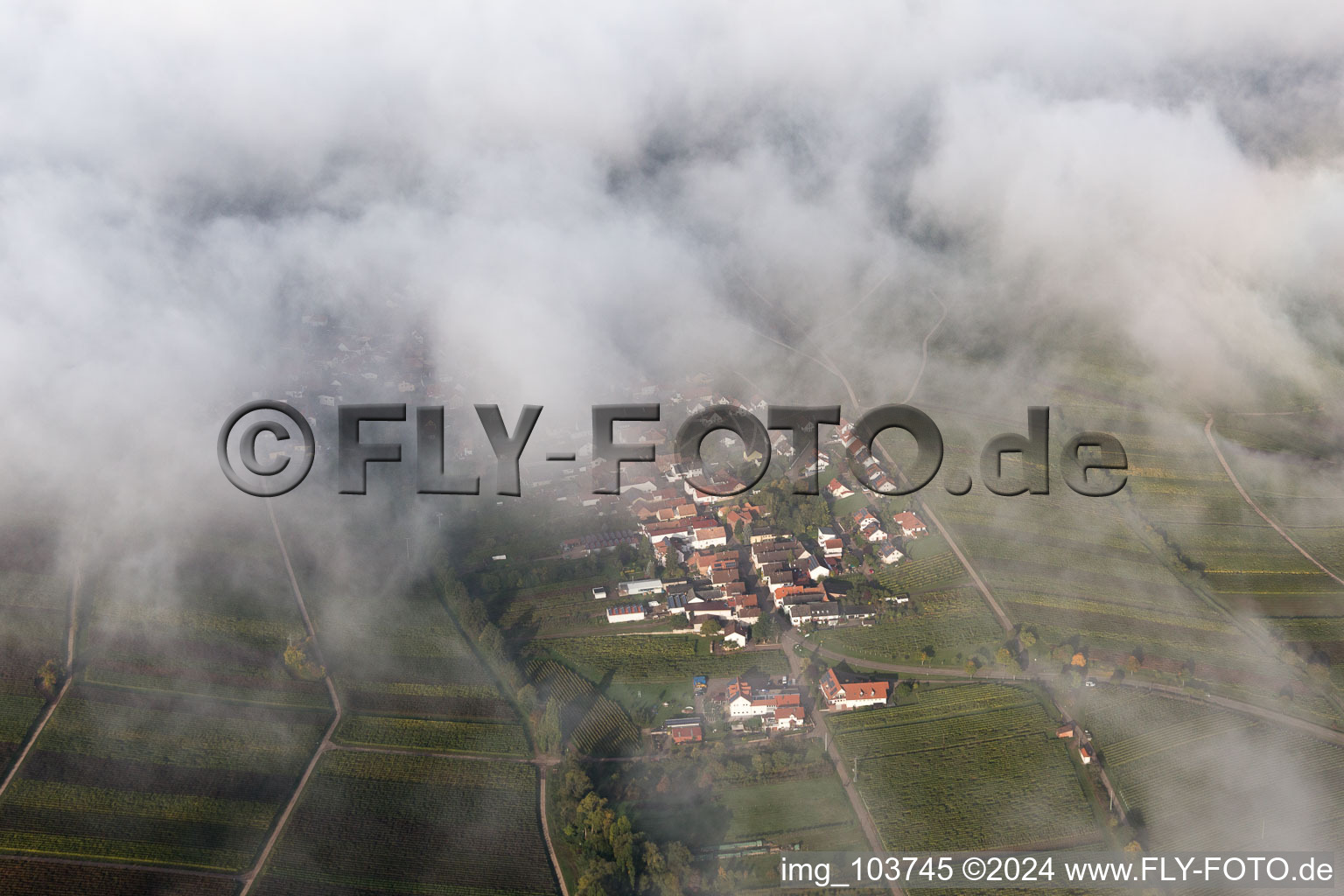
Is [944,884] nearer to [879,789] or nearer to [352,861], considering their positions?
[879,789]

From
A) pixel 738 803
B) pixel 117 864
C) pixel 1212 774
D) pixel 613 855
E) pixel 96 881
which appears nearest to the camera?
pixel 96 881

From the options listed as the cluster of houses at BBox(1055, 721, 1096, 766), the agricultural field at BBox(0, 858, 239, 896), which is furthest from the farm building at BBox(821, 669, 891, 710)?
the agricultural field at BBox(0, 858, 239, 896)

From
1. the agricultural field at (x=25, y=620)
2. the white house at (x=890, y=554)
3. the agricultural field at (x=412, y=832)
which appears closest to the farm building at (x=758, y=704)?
the agricultural field at (x=412, y=832)

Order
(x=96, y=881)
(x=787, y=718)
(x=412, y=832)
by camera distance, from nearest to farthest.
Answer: (x=96, y=881)
(x=412, y=832)
(x=787, y=718)

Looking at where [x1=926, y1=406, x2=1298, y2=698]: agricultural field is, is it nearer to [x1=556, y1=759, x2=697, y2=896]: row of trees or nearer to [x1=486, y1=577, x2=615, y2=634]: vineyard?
[x1=556, y1=759, x2=697, y2=896]: row of trees

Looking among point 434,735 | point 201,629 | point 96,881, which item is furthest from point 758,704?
point 201,629

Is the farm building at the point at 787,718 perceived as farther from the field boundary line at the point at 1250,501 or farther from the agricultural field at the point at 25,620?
the field boundary line at the point at 1250,501

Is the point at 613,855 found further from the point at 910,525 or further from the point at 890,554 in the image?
the point at 910,525
